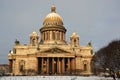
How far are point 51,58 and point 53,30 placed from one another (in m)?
16.4

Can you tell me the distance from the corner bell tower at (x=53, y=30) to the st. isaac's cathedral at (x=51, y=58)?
2.59m

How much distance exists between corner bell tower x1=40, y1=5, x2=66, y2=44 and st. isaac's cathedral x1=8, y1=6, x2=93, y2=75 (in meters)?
2.59

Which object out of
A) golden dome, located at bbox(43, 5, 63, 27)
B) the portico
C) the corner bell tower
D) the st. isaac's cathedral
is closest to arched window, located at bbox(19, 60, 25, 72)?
the st. isaac's cathedral

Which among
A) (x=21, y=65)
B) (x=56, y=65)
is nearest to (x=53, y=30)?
(x=56, y=65)

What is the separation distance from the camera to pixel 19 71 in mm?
104875

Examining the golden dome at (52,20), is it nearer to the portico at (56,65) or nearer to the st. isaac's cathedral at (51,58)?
the st. isaac's cathedral at (51,58)

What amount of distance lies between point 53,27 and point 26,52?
17107 millimetres

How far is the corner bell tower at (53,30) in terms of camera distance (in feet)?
377

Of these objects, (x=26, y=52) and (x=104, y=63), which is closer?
(x=104, y=63)

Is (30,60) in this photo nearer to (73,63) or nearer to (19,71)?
(19,71)

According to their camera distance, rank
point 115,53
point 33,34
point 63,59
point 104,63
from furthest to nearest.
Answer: point 33,34 < point 63,59 < point 104,63 < point 115,53

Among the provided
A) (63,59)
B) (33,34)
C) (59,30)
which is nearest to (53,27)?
(59,30)

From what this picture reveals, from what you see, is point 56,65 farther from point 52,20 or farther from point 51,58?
point 52,20

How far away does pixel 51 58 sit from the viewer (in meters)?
104
